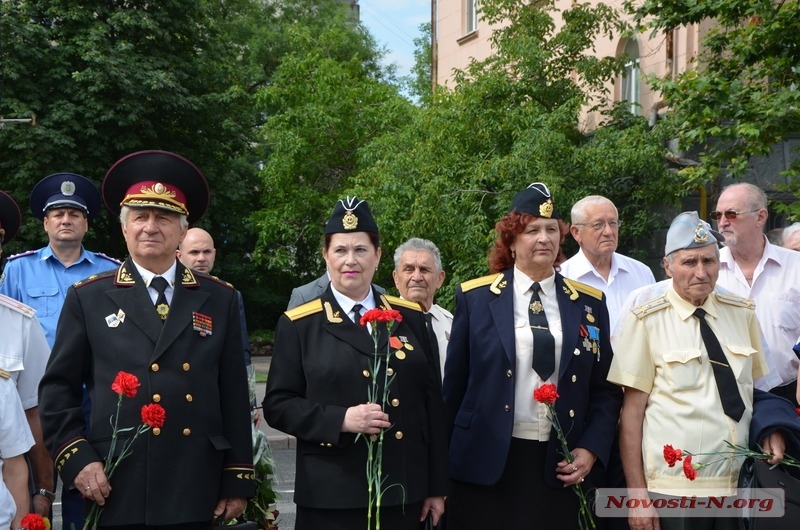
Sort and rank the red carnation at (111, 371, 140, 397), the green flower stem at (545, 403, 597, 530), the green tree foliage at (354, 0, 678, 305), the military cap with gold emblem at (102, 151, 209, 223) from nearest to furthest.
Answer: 1. the red carnation at (111, 371, 140, 397)
2. the military cap with gold emblem at (102, 151, 209, 223)
3. the green flower stem at (545, 403, 597, 530)
4. the green tree foliage at (354, 0, 678, 305)

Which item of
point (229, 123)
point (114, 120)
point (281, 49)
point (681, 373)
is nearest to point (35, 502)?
point (681, 373)

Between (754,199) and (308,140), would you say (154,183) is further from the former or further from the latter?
(308,140)

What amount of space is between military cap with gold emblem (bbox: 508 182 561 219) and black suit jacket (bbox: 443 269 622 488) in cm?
32

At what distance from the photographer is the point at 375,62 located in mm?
42719

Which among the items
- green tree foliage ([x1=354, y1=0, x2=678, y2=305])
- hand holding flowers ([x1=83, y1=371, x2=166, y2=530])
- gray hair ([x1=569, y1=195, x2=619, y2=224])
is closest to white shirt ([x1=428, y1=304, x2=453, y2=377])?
gray hair ([x1=569, y1=195, x2=619, y2=224])

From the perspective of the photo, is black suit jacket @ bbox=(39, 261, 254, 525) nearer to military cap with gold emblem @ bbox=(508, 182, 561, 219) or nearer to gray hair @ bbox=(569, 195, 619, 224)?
military cap with gold emblem @ bbox=(508, 182, 561, 219)

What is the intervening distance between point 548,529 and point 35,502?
2.25m

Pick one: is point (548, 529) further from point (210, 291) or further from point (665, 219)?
point (665, 219)

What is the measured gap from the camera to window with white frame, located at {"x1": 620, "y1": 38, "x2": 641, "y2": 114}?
18.1m

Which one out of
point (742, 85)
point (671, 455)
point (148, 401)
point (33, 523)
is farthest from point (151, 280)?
point (742, 85)

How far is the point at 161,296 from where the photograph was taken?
13.7 ft

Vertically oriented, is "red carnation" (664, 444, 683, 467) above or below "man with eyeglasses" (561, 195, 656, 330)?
below

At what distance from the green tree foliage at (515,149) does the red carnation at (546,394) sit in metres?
10.2

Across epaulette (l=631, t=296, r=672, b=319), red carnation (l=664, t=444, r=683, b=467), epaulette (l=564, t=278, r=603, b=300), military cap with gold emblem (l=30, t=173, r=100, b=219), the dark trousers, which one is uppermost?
military cap with gold emblem (l=30, t=173, r=100, b=219)
